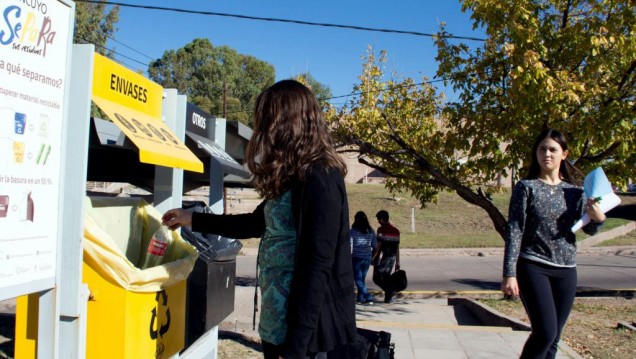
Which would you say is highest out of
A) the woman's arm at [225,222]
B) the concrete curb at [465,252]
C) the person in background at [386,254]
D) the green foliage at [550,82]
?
the green foliage at [550,82]

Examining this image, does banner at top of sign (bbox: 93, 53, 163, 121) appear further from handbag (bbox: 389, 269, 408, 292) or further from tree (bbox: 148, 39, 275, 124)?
tree (bbox: 148, 39, 275, 124)

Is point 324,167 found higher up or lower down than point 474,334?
higher up

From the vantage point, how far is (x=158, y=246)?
333cm

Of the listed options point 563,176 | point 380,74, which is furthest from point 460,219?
point 563,176

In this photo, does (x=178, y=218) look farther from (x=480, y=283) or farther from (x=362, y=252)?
(x=480, y=283)

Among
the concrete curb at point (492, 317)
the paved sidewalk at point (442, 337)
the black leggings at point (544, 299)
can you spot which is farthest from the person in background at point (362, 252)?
the black leggings at point (544, 299)

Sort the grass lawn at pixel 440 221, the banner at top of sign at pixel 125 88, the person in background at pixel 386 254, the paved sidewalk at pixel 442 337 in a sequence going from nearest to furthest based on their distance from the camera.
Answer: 1. the banner at top of sign at pixel 125 88
2. the paved sidewalk at pixel 442 337
3. the person in background at pixel 386 254
4. the grass lawn at pixel 440 221

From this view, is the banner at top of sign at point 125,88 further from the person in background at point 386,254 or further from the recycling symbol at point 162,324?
the person in background at point 386,254

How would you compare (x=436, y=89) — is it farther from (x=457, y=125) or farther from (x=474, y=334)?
(x=474, y=334)

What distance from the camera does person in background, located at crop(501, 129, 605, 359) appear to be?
350cm

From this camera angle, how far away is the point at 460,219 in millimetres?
26594

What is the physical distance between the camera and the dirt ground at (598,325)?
602 centimetres

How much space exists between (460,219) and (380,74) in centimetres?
1713

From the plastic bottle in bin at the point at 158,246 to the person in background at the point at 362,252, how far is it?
6.96 meters
